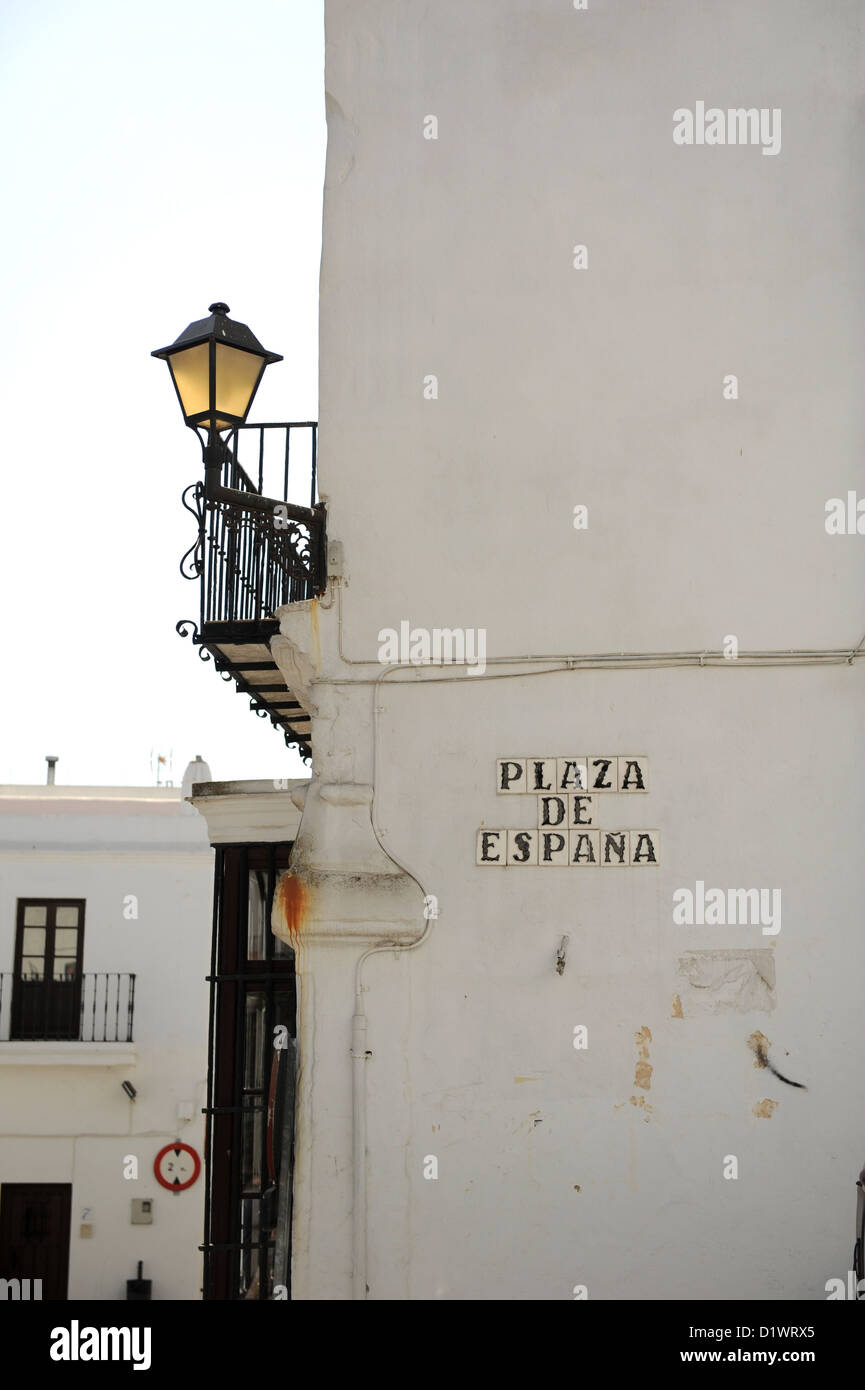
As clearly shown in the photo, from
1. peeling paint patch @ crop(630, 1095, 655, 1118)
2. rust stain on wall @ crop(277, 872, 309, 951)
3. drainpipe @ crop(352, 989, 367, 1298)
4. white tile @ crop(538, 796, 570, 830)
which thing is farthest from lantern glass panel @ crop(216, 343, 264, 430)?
peeling paint patch @ crop(630, 1095, 655, 1118)

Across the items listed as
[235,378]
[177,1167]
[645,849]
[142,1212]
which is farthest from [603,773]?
[142,1212]

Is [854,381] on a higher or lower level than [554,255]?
lower

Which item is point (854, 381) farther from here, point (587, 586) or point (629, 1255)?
point (629, 1255)

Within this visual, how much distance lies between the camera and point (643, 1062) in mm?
5840

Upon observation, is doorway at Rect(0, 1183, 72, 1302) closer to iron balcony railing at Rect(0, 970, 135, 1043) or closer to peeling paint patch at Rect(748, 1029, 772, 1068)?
iron balcony railing at Rect(0, 970, 135, 1043)

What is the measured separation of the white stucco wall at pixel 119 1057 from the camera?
56.0 feet

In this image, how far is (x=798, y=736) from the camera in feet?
19.8

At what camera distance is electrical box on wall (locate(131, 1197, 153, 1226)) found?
56.2ft

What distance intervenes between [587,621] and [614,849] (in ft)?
3.16

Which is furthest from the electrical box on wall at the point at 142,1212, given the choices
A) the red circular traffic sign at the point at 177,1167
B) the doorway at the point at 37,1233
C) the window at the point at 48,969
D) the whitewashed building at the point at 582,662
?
the whitewashed building at the point at 582,662

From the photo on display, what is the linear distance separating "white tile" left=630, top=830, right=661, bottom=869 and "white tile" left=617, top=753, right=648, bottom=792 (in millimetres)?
192

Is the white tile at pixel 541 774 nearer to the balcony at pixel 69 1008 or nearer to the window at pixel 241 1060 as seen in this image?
the window at pixel 241 1060
